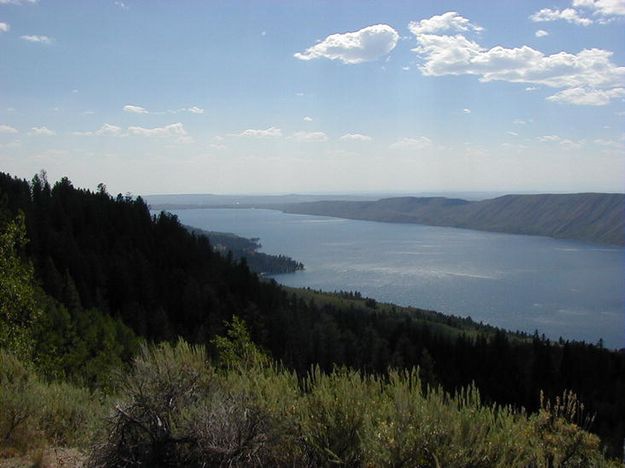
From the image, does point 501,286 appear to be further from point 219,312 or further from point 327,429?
point 327,429

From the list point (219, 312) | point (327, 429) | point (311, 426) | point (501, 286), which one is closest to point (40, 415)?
point (311, 426)

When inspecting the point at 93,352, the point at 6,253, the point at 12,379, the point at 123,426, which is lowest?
the point at 93,352

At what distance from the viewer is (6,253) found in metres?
12.5

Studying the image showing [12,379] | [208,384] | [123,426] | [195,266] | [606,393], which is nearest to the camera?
[123,426]

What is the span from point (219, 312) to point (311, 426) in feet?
173

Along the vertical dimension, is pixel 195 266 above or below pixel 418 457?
below

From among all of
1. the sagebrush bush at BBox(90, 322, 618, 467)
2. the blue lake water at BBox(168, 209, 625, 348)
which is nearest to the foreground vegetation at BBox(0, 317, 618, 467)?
the sagebrush bush at BBox(90, 322, 618, 467)

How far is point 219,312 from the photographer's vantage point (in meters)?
57.4

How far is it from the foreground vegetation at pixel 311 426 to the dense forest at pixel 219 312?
38.3 m

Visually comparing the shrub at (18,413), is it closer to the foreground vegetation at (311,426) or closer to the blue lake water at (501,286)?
the foreground vegetation at (311,426)

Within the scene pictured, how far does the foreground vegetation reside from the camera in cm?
539

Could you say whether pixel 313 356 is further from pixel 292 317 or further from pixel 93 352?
pixel 93 352

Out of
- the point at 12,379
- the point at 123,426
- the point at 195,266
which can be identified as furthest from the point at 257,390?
the point at 195,266

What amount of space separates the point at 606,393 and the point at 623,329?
2056 inches
